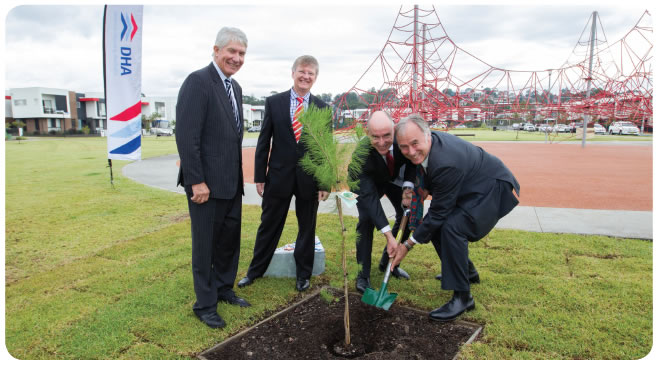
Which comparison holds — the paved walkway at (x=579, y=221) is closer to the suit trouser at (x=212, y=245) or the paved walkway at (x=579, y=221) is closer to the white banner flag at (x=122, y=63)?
the suit trouser at (x=212, y=245)

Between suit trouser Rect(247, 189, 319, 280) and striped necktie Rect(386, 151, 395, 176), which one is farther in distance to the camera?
suit trouser Rect(247, 189, 319, 280)

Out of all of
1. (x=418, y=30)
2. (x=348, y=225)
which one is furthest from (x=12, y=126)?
(x=348, y=225)

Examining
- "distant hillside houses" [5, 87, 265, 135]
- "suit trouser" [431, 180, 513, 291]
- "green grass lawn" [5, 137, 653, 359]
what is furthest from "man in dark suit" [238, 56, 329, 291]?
"distant hillside houses" [5, 87, 265, 135]

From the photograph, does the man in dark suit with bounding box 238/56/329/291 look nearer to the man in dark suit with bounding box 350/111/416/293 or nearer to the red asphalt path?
the man in dark suit with bounding box 350/111/416/293

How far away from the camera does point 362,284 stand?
3.69 metres

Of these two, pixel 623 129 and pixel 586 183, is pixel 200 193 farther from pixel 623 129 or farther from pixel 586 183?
pixel 623 129

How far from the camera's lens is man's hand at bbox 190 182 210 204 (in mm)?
2906

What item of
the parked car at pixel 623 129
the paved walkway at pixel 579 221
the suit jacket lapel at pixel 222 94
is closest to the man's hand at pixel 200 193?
the suit jacket lapel at pixel 222 94

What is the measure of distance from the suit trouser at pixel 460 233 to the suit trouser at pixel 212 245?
5.57 ft

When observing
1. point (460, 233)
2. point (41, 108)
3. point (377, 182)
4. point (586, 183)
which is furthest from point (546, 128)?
point (41, 108)

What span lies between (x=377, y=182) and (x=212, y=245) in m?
1.50

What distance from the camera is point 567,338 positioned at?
280 cm

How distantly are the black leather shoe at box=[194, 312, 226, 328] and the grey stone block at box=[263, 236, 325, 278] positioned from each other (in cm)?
100

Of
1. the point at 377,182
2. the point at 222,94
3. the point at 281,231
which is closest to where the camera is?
the point at 222,94
